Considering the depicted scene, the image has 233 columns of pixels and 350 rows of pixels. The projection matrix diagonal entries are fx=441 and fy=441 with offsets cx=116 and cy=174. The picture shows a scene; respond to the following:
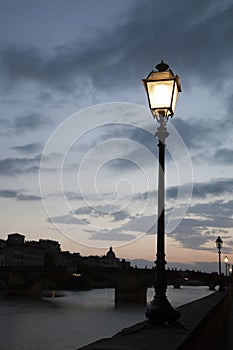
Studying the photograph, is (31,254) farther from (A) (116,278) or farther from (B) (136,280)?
(B) (136,280)

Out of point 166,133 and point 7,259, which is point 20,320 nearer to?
point 166,133

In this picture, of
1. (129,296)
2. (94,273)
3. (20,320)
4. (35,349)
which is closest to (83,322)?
(20,320)

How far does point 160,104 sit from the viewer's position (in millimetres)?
6047

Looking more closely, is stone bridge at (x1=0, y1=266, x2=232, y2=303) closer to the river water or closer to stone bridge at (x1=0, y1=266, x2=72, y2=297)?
stone bridge at (x1=0, y1=266, x2=72, y2=297)

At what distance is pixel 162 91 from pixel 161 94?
0.15ft

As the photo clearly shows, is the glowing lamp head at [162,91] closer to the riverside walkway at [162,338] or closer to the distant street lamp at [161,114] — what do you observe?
the distant street lamp at [161,114]

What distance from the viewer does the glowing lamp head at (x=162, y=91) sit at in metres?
6.04

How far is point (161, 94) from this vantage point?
19.9ft

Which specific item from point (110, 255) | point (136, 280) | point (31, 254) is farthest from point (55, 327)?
point (110, 255)

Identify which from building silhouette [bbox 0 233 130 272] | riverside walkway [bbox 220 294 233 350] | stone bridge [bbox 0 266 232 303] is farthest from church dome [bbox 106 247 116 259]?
riverside walkway [bbox 220 294 233 350]

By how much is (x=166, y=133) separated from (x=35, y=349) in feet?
76.9

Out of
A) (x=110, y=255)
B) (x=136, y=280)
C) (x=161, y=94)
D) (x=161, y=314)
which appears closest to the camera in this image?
(x=161, y=314)

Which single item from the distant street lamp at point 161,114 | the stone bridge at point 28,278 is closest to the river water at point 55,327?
the distant street lamp at point 161,114

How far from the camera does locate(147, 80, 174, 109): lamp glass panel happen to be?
6035 millimetres
